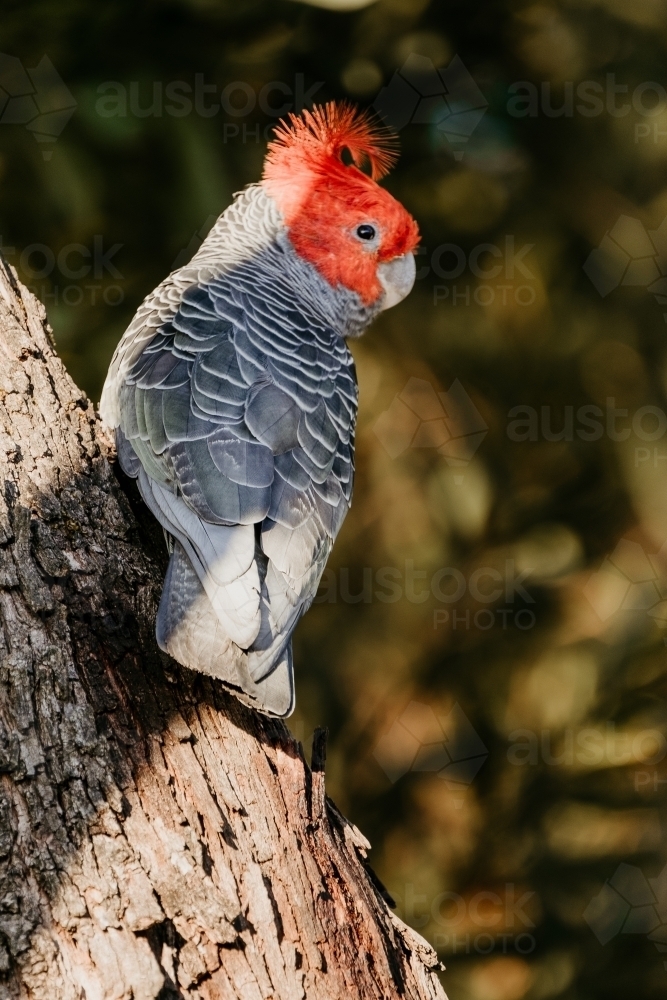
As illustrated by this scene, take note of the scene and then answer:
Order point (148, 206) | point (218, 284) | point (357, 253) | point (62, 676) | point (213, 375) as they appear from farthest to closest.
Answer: point (148, 206) < point (357, 253) < point (218, 284) < point (213, 375) < point (62, 676)

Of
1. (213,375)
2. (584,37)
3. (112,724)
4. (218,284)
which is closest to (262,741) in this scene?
(112,724)

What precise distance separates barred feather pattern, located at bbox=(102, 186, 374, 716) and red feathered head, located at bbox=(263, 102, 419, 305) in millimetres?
186

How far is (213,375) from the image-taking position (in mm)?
2039

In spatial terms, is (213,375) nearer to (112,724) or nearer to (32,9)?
(112,724)

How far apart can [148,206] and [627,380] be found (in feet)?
7.60

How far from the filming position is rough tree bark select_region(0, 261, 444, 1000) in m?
1.45

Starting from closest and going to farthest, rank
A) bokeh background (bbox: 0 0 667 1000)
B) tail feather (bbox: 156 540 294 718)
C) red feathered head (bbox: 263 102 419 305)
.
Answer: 1. tail feather (bbox: 156 540 294 718)
2. red feathered head (bbox: 263 102 419 305)
3. bokeh background (bbox: 0 0 667 1000)
